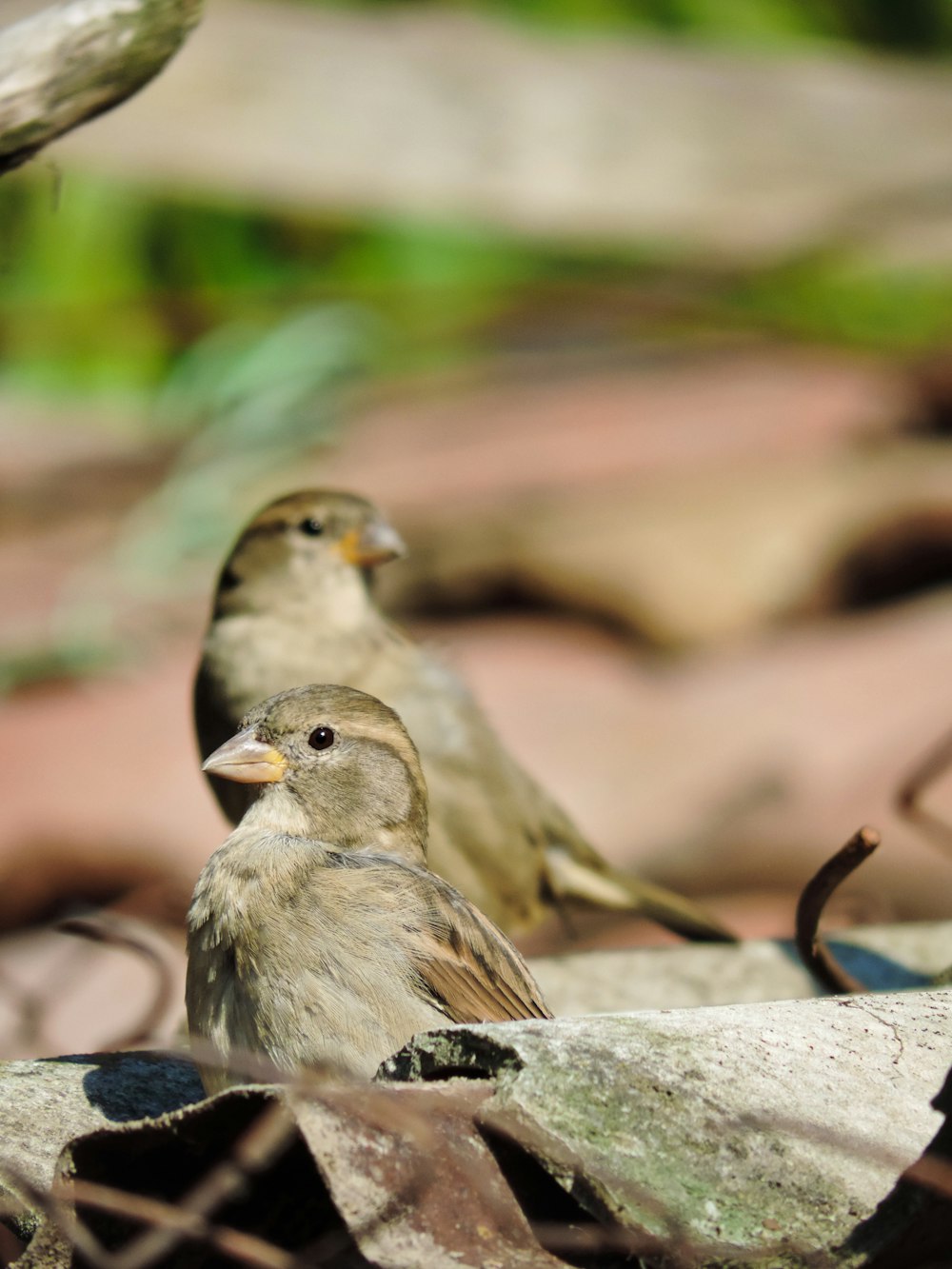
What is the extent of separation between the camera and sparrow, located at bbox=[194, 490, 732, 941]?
343 centimetres

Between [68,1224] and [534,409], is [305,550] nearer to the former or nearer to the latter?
[68,1224]

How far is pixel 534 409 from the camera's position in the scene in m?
7.54

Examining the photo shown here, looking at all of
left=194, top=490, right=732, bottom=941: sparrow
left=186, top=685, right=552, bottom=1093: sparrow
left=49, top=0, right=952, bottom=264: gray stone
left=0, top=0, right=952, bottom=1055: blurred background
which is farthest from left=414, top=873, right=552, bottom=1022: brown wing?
left=49, top=0, right=952, bottom=264: gray stone

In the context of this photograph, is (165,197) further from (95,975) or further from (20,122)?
(20,122)

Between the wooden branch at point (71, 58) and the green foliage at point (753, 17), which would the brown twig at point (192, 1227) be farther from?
the green foliage at point (753, 17)

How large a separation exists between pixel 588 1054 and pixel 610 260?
22.7ft

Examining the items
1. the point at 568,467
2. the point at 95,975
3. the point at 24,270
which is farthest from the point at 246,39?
the point at 95,975

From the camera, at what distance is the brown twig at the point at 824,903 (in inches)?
75.1

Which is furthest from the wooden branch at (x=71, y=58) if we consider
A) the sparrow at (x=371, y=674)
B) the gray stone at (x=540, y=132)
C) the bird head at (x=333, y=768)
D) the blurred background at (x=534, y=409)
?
the gray stone at (x=540, y=132)

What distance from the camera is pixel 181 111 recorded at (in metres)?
8.12

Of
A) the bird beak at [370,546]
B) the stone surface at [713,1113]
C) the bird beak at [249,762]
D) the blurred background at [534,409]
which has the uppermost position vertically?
the stone surface at [713,1113]

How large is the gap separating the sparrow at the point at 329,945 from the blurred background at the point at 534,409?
2047 millimetres

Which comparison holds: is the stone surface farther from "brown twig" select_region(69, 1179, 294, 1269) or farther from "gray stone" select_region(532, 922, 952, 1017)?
"gray stone" select_region(532, 922, 952, 1017)

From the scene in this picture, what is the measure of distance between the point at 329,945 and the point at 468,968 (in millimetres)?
172
